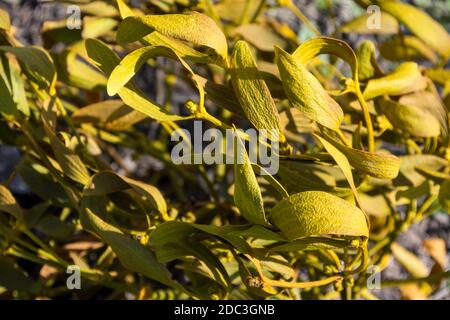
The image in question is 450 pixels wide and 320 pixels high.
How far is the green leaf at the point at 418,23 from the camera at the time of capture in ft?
2.60

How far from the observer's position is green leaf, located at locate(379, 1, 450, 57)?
0.79 metres

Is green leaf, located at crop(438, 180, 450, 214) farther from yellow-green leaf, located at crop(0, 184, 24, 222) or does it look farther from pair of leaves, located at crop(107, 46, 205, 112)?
yellow-green leaf, located at crop(0, 184, 24, 222)

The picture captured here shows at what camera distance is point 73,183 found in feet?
2.71

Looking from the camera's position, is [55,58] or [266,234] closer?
[266,234]

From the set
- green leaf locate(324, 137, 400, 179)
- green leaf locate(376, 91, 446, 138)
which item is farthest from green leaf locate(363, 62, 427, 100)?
green leaf locate(324, 137, 400, 179)

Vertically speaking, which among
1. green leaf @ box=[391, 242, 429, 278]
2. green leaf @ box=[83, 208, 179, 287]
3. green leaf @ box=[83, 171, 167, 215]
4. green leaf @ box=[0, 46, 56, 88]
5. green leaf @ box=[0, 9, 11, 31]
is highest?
green leaf @ box=[0, 9, 11, 31]

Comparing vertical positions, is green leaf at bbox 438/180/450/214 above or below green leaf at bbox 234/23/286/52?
below

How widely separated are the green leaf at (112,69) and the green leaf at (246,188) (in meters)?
0.09

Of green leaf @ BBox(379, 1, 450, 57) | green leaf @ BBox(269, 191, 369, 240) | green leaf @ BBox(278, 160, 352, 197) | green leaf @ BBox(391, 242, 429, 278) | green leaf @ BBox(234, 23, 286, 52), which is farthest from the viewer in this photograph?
green leaf @ BBox(391, 242, 429, 278)

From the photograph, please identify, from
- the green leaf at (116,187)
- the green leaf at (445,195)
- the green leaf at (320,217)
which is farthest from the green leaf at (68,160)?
the green leaf at (445,195)

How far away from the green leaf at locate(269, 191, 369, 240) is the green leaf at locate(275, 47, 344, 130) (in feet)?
0.24
